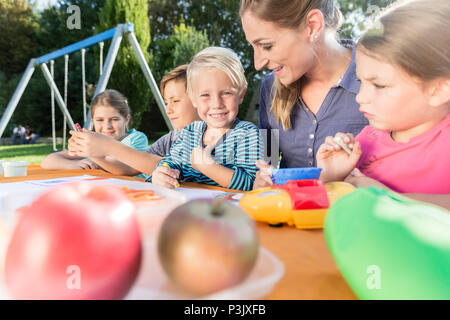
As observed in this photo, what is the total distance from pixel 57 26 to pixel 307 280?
15.4m

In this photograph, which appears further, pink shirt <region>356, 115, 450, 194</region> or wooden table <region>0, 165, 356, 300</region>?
pink shirt <region>356, 115, 450, 194</region>

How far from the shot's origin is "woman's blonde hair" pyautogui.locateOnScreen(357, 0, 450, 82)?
3.07 ft

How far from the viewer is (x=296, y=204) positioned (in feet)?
2.16

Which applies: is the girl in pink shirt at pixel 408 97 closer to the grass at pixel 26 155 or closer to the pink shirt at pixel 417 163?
the pink shirt at pixel 417 163

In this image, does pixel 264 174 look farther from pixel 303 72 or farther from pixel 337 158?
pixel 303 72

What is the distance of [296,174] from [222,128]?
2.04ft

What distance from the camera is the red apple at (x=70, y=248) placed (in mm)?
318

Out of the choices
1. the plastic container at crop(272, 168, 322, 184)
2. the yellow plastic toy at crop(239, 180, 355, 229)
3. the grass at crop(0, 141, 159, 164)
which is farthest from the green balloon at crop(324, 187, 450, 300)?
the grass at crop(0, 141, 159, 164)

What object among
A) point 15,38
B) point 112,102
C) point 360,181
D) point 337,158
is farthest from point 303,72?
point 15,38

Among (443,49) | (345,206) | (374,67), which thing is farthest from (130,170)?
(345,206)

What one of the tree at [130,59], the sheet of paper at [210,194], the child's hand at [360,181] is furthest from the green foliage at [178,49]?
the child's hand at [360,181]

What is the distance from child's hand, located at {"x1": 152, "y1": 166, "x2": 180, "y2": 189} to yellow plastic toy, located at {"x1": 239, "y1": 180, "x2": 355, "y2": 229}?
535mm

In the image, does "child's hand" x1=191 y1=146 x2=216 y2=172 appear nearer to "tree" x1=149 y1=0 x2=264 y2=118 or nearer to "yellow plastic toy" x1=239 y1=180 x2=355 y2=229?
"yellow plastic toy" x1=239 y1=180 x2=355 y2=229

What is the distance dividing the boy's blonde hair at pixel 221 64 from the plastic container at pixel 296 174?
22.5 inches
